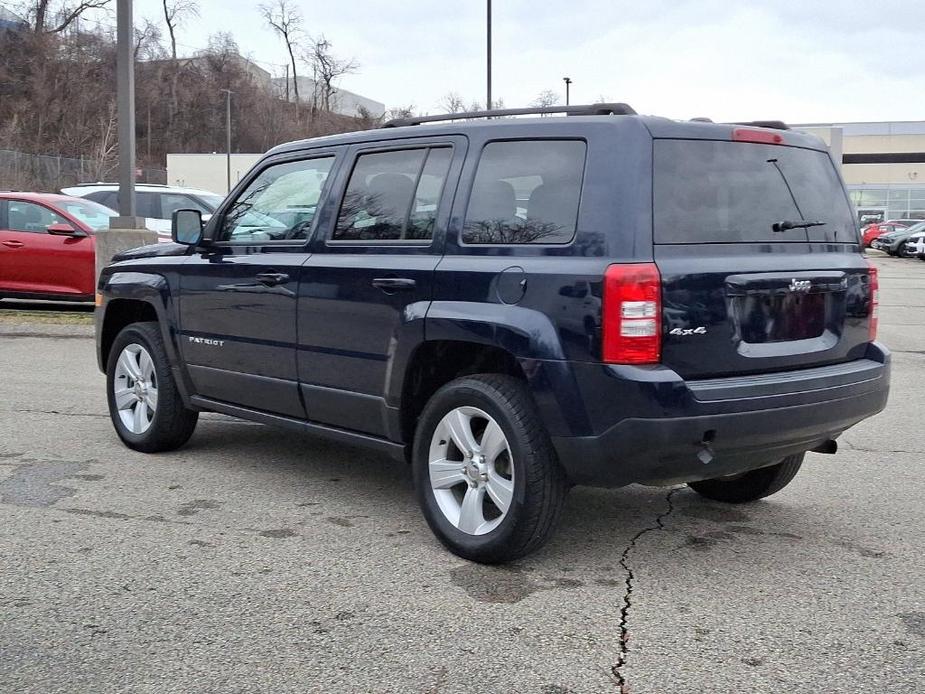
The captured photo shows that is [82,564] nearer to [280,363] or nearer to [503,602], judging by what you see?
[280,363]

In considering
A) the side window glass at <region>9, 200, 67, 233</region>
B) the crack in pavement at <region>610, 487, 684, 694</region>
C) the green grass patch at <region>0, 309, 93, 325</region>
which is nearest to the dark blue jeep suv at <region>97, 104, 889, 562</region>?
the crack in pavement at <region>610, 487, 684, 694</region>

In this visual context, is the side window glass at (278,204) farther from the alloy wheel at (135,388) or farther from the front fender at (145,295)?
the alloy wheel at (135,388)

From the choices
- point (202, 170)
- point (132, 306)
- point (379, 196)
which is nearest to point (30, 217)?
point (132, 306)

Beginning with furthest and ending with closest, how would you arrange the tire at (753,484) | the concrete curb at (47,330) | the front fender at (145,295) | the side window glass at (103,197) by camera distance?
the side window glass at (103,197) → the concrete curb at (47,330) → the front fender at (145,295) → the tire at (753,484)

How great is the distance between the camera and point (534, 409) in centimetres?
411

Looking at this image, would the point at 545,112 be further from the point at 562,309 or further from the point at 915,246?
the point at 915,246

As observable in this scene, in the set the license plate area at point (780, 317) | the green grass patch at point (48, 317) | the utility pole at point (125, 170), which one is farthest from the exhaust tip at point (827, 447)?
the green grass patch at point (48, 317)

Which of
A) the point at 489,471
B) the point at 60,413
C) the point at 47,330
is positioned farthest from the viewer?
the point at 47,330

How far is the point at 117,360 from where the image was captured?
652cm

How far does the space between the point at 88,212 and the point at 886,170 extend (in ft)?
234

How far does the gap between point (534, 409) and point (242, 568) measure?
1.38 m

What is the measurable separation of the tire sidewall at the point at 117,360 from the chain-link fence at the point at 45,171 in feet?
128

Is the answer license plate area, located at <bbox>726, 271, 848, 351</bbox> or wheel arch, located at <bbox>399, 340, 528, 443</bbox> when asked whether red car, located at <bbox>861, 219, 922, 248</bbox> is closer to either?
license plate area, located at <bbox>726, 271, 848, 351</bbox>

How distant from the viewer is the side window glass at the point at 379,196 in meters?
4.79
